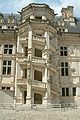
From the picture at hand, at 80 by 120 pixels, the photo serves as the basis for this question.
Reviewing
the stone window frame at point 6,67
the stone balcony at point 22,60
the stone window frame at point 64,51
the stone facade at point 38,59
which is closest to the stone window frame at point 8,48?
the stone facade at point 38,59

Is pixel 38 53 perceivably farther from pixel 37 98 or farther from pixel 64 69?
pixel 37 98

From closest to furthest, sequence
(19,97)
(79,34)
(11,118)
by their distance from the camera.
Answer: (11,118) → (19,97) → (79,34)

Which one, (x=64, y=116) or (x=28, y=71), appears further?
(x=28, y=71)

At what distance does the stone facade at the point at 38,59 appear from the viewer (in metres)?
33.5

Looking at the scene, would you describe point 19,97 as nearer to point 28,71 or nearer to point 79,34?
point 28,71


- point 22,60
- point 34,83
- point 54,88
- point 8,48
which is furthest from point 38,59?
point 8,48

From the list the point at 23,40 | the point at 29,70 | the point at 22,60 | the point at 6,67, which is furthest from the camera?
the point at 6,67

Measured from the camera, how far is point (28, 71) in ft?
109

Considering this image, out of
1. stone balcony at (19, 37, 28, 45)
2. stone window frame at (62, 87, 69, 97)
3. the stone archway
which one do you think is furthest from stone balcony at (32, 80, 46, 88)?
stone balcony at (19, 37, 28, 45)

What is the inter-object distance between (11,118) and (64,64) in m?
17.2

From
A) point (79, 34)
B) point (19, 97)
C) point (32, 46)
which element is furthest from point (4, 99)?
point (79, 34)

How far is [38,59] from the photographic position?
3459cm

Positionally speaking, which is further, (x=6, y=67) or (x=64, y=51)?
(x=64, y=51)

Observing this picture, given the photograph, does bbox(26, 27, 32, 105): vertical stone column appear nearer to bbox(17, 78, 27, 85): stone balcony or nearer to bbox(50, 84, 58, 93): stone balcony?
bbox(17, 78, 27, 85): stone balcony
